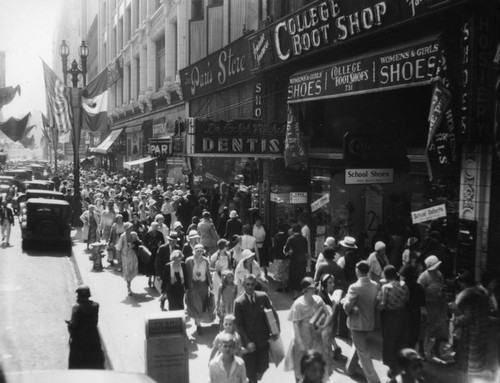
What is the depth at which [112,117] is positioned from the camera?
200 feet

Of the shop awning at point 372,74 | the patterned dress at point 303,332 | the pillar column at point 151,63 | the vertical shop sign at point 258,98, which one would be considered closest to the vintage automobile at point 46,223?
the vertical shop sign at point 258,98

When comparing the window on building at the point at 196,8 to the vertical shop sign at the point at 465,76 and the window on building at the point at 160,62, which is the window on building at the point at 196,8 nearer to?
the window on building at the point at 160,62

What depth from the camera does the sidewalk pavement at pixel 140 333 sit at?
8.70m

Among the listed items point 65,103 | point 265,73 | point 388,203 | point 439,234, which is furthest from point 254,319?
point 65,103

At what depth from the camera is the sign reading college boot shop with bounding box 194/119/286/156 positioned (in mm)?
17203

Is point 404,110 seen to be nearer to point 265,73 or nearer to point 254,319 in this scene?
point 265,73

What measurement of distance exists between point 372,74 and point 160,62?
29703 millimetres

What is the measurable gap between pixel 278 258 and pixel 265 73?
25.5ft

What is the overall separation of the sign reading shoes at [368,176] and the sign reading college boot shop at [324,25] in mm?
3060

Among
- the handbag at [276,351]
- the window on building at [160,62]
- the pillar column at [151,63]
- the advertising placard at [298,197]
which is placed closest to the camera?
the handbag at [276,351]

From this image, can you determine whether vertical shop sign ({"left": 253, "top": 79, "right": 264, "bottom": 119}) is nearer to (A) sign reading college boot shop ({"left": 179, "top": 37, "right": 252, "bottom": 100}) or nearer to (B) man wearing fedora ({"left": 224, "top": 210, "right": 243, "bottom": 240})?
(A) sign reading college boot shop ({"left": 179, "top": 37, "right": 252, "bottom": 100})

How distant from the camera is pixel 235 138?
17.2 m

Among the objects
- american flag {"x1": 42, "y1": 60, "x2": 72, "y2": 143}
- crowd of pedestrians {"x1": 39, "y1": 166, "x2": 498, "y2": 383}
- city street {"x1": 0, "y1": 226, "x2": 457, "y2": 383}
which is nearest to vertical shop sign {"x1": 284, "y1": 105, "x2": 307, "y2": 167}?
crowd of pedestrians {"x1": 39, "y1": 166, "x2": 498, "y2": 383}

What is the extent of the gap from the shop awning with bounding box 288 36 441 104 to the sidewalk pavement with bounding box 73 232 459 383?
16.1 feet
